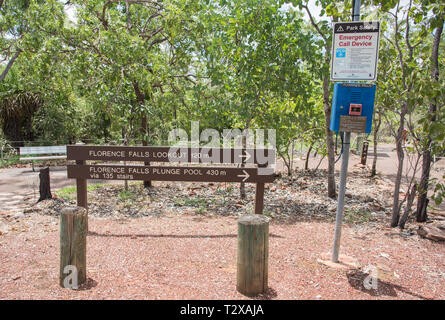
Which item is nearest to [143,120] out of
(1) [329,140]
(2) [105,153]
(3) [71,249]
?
(2) [105,153]

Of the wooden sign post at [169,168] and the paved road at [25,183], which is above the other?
the wooden sign post at [169,168]

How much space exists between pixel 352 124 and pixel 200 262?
241 cm

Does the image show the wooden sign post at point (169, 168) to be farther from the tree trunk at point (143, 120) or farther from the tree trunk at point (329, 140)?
the tree trunk at point (143, 120)

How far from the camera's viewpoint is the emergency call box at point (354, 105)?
3549mm

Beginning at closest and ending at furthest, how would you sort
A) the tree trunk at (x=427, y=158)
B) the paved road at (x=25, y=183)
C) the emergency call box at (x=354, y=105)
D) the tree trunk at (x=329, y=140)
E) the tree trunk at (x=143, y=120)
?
the emergency call box at (x=354, y=105)
the tree trunk at (x=427, y=158)
the paved road at (x=25, y=183)
the tree trunk at (x=329, y=140)
the tree trunk at (x=143, y=120)

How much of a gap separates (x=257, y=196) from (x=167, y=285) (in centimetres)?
227

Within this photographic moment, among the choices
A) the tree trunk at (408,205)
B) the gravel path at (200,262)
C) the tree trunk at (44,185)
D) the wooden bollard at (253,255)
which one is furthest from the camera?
the tree trunk at (44,185)

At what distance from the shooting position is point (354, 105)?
3559 millimetres

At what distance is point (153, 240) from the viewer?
16.2 feet

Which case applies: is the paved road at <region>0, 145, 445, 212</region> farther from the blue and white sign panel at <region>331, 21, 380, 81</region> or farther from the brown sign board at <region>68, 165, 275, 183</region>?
the blue and white sign panel at <region>331, 21, 380, 81</region>

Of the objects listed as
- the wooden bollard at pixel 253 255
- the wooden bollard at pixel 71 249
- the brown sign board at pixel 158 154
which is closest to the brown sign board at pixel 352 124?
the wooden bollard at pixel 253 255

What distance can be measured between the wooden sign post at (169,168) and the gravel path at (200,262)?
2.83 feet

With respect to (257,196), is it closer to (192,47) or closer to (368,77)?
(368,77)
